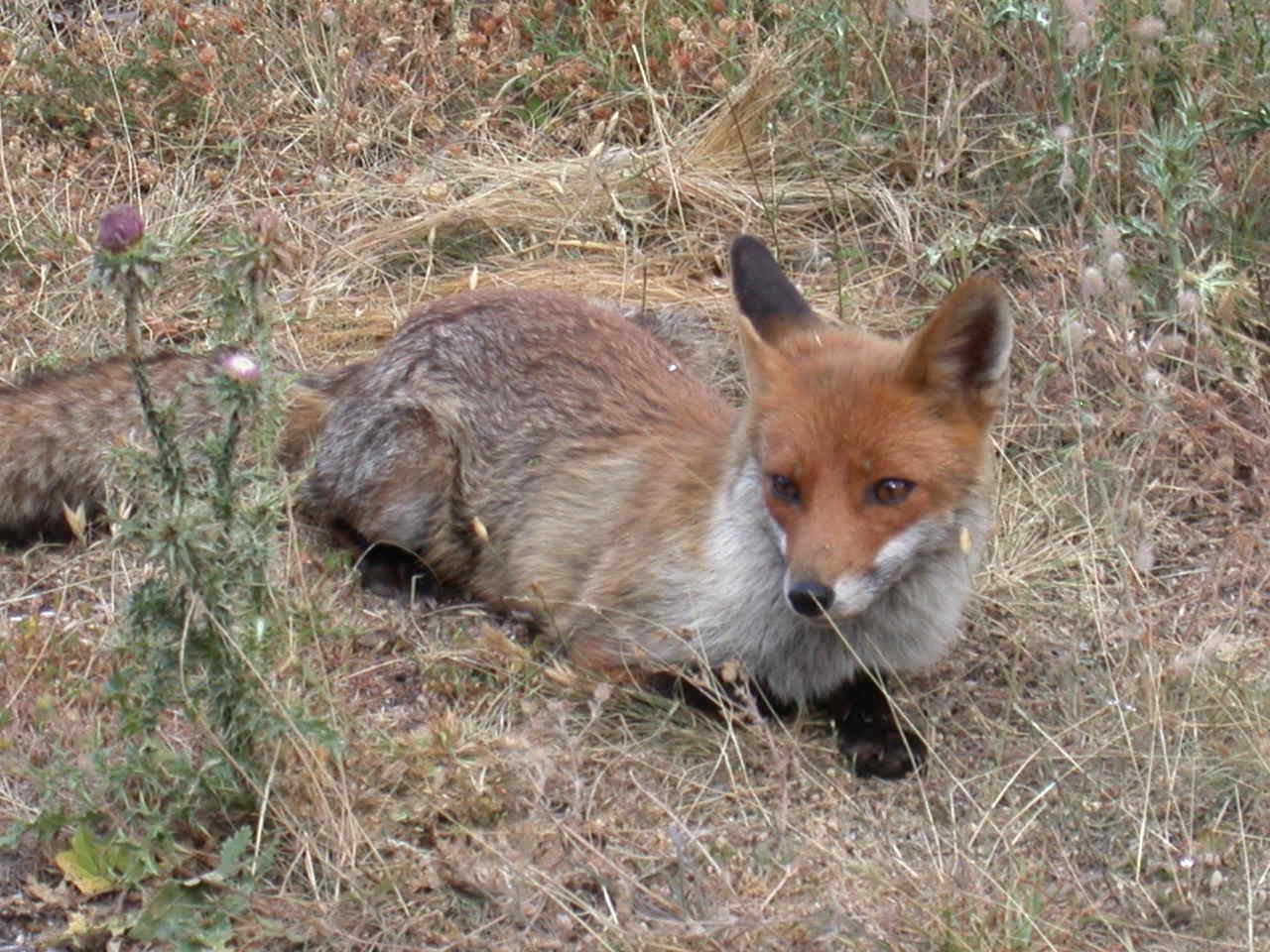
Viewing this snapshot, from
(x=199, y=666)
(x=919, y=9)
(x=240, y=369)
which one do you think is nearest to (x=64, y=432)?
(x=199, y=666)

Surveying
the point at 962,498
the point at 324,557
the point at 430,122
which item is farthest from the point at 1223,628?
the point at 430,122

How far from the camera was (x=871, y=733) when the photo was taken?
14.7ft

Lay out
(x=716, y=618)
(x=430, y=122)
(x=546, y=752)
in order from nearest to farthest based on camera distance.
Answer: (x=546, y=752), (x=716, y=618), (x=430, y=122)

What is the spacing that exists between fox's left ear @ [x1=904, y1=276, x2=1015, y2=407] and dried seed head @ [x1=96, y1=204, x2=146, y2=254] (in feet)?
5.99

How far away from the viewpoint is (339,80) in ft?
23.8

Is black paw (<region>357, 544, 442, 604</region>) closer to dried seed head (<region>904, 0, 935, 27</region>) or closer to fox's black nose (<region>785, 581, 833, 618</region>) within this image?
fox's black nose (<region>785, 581, 833, 618</region>)

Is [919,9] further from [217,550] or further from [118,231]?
[118,231]

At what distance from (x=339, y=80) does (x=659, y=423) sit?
293 cm

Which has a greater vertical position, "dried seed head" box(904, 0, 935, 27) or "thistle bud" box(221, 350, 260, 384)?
"dried seed head" box(904, 0, 935, 27)

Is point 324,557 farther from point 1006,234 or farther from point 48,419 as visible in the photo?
point 1006,234

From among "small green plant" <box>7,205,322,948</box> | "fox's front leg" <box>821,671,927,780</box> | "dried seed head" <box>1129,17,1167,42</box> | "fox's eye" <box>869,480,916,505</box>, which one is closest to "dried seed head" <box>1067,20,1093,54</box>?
"dried seed head" <box>1129,17,1167,42</box>

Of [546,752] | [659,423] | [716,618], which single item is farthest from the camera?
[659,423]

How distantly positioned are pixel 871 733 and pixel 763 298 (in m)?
1.19

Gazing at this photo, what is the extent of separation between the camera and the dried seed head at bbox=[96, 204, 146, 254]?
10.1ft
